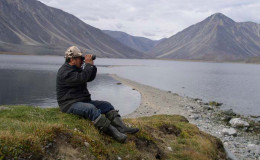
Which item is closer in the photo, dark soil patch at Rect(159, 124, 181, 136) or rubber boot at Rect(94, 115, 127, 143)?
rubber boot at Rect(94, 115, 127, 143)

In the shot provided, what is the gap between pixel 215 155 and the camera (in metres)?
12.9

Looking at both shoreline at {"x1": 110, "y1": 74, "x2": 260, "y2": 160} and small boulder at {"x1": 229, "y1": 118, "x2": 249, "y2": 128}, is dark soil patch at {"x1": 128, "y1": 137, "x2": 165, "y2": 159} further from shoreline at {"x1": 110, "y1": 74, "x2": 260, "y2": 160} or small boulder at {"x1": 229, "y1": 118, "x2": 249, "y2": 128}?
small boulder at {"x1": 229, "y1": 118, "x2": 249, "y2": 128}

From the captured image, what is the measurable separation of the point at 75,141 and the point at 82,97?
247 cm

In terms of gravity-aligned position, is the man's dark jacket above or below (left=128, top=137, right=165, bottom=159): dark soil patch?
above

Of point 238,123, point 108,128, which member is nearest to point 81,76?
point 108,128

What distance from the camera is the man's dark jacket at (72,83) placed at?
9.72m

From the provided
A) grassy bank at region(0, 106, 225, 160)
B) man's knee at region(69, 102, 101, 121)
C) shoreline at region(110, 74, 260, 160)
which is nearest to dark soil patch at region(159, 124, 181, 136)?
grassy bank at region(0, 106, 225, 160)

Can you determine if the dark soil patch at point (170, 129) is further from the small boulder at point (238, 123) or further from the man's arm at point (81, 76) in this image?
the small boulder at point (238, 123)

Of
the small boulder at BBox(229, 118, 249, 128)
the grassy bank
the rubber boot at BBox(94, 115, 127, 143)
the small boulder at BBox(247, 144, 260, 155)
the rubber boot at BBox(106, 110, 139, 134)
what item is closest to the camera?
the grassy bank

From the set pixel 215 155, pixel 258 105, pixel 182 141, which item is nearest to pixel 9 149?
pixel 182 141

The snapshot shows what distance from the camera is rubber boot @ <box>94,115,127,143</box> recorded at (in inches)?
369

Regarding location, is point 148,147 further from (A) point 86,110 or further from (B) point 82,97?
(B) point 82,97

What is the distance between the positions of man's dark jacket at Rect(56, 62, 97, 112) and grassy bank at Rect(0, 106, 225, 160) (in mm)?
649

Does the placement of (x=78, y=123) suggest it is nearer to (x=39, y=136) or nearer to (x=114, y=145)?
(x=114, y=145)
